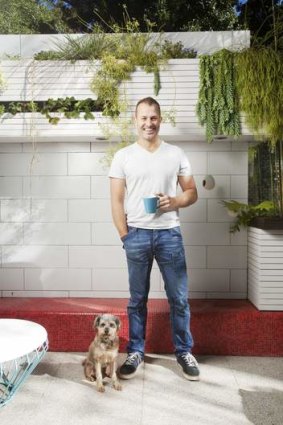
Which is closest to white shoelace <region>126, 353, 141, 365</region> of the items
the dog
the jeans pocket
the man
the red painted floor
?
the man

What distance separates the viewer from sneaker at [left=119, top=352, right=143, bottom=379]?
2.72 m

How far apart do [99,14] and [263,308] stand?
8.70 ft

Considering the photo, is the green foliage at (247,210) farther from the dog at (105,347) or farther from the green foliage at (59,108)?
the dog at (105,347)

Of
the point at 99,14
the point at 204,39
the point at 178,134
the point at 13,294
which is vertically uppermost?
the point at 99,14

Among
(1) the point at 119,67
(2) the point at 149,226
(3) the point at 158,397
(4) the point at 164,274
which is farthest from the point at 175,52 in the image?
(3) the point at 158,397

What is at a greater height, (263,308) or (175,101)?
(175,101)

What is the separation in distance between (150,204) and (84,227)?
1.33 meters

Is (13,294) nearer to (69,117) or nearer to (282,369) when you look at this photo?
(69,117)

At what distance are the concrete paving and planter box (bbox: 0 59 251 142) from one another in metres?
1.64

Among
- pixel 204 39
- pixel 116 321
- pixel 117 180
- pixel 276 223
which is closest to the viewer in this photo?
pixel 116 321

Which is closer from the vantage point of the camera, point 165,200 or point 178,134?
point 165,200

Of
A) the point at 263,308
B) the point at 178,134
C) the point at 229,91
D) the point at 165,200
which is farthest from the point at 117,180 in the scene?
the point at 263,308

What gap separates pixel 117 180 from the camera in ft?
9.30

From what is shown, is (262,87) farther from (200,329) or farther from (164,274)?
(200,329)
